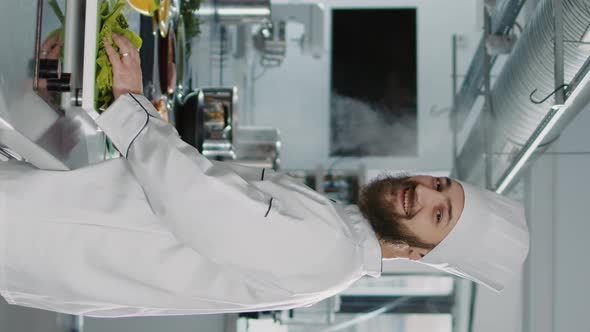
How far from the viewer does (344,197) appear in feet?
16.6

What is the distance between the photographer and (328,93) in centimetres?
559

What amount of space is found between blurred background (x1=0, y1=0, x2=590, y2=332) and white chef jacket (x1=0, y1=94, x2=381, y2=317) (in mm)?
170

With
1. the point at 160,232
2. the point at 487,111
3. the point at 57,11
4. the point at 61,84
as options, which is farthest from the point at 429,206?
the point at 487,111

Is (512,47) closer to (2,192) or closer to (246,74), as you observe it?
(2,192)

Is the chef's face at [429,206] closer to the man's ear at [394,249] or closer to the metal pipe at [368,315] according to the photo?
the man's ear at [394,249]

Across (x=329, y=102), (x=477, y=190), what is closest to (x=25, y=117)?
(x=477, y=190)

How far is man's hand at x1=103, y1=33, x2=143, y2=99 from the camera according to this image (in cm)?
161

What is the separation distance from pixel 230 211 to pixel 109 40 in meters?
0.50

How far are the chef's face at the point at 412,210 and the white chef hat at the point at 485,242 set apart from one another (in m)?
0.03

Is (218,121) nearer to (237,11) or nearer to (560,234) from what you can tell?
(237,11)

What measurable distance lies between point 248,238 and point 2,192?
531mm

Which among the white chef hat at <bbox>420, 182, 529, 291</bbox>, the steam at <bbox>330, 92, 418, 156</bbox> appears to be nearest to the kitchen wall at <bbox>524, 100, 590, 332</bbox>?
the white chef hat at <bbox>420, 182, 529, 291</bbox>

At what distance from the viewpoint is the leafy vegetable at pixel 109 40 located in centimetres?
→ 164

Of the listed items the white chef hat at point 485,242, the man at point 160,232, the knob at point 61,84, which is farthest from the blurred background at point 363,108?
the white chef hat at point 485,242
